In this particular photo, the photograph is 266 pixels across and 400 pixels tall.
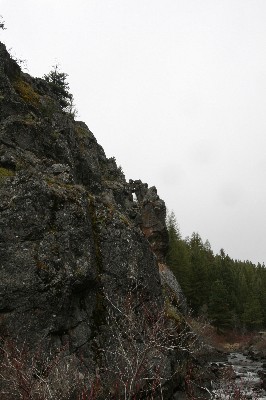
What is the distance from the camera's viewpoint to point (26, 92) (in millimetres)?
42062

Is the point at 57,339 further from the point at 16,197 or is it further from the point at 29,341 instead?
the point at 16,197

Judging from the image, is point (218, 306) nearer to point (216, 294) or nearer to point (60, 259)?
point (216, 294)

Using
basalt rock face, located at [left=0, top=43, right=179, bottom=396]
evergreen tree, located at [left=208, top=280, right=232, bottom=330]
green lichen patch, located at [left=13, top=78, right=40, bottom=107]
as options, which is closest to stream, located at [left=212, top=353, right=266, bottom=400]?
basalt rock face, located at [left=0, top=43, right=179, bottom=396]

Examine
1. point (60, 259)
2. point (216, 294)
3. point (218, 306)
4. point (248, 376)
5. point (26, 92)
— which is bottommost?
point (248, 376)

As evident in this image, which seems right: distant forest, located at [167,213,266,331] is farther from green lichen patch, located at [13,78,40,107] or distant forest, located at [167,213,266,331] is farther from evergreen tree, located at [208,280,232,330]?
green lichen patch, located at [13,78,40,107]

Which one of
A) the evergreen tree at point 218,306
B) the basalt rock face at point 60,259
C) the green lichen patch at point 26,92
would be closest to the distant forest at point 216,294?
the evergreen tree at point 218,306

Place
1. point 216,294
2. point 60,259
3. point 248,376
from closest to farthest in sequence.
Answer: point 60,259 → point 248,376 → point 216,294

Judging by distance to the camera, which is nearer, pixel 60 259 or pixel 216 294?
pixel 60 259

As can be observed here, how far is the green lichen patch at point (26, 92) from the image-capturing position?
40969mm

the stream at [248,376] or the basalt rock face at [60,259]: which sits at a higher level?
the basalt rock face at [60,259]

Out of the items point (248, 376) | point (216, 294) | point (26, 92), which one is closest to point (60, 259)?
point (26, 92)

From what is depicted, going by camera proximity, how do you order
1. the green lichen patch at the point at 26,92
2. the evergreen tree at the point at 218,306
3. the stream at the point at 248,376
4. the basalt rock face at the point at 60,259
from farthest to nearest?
1. the evergreen tree at the point at 218,306
2. the green lichen patch at the point at 26,92
3. the stream at the point at 248,376
4. the basalt rock face at the point at 60,259

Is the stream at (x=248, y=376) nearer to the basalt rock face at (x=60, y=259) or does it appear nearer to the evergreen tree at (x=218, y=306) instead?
the basalt rock face at (x=60, y=259)

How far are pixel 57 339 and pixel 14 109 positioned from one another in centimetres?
2446
